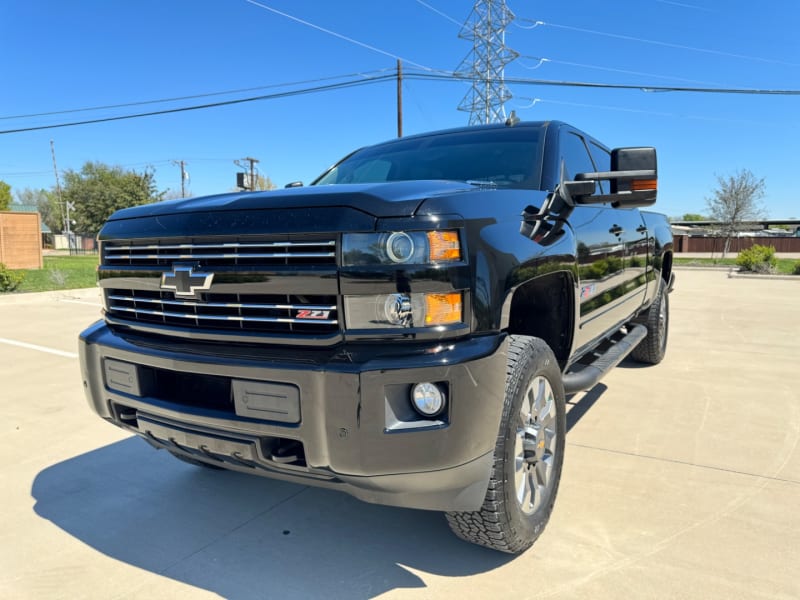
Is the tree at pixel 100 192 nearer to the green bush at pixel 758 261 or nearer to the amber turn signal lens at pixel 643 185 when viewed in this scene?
the green bush at pixel 758 261

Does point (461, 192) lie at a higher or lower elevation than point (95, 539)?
higher

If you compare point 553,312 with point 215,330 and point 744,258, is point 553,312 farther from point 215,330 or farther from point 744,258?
point 744,258

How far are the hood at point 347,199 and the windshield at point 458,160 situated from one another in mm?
806

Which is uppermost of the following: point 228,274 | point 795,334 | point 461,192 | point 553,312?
point 461,192

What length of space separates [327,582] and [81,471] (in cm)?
193

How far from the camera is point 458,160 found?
3.28 meters

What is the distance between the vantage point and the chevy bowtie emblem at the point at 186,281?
2.14 meters

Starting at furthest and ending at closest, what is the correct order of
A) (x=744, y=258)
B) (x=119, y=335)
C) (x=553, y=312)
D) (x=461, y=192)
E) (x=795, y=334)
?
(x=744, y=258) < (x=795, y=334) < (x=553, y=312) < (x=119, y=335) < (x=461, y=192)

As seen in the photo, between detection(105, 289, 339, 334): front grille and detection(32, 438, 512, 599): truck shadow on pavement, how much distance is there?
1007mm

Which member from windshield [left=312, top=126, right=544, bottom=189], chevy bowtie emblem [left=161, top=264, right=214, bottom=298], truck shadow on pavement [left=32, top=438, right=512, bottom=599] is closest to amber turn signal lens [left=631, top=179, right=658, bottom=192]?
windshield [left=312, top=126, right=544, bottom=189]

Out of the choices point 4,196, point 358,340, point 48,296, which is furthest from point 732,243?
point 4,196

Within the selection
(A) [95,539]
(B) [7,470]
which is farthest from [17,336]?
(A) [95,539]

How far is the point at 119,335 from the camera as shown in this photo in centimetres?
254

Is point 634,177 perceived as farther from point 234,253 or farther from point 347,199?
point 234,253
